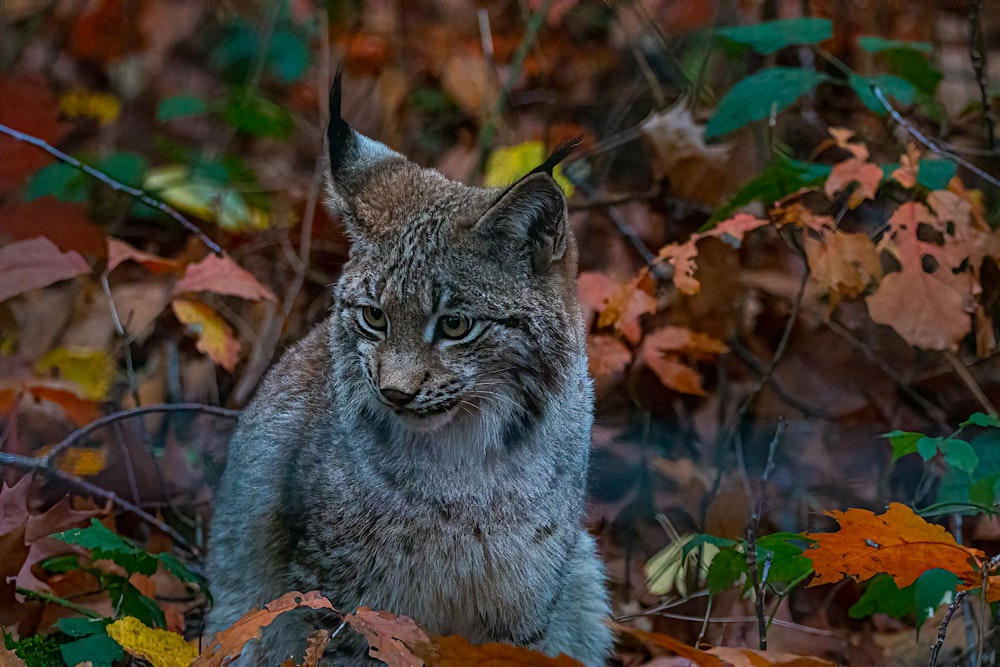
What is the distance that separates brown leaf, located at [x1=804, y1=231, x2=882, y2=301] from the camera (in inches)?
150

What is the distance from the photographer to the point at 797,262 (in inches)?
193

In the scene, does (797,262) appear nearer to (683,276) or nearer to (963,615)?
(683,276)

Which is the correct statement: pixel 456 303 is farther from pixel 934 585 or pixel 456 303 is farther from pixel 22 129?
pixel 22 129

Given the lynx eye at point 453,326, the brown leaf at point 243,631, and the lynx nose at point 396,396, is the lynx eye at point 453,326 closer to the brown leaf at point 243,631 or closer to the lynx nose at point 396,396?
the lynx nose at point 396,396

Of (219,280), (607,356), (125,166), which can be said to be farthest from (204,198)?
(607,356)

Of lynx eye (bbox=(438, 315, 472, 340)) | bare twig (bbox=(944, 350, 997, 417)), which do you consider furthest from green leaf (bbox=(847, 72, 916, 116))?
lynx eye (bbox=(438, 315, 472, 340))

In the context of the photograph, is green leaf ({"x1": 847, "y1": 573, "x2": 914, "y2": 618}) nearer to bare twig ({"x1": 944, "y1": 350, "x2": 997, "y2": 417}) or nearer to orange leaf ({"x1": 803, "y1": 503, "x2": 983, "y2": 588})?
orange leaf ({"x1": 803, "y1": 503, "x2": 983, "y2": 588})

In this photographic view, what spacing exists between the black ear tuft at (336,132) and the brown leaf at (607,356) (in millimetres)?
1763

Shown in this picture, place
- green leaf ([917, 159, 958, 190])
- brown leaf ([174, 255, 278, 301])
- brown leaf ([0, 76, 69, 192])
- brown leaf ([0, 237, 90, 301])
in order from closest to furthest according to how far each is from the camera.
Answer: green leaf ([917, 159, 958, 190]) < brown leaf ([0, 237, 90, 301]) < brown leaf ([174, 255, 278, 301]) < brown leaf ([0, 76, 69, 192])

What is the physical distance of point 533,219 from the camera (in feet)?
9.02

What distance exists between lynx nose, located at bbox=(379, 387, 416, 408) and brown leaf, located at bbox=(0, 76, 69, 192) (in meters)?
2.48

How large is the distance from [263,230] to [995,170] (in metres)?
3.50

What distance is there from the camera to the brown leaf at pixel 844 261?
380 cm

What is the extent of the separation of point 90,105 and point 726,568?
15.3ft
